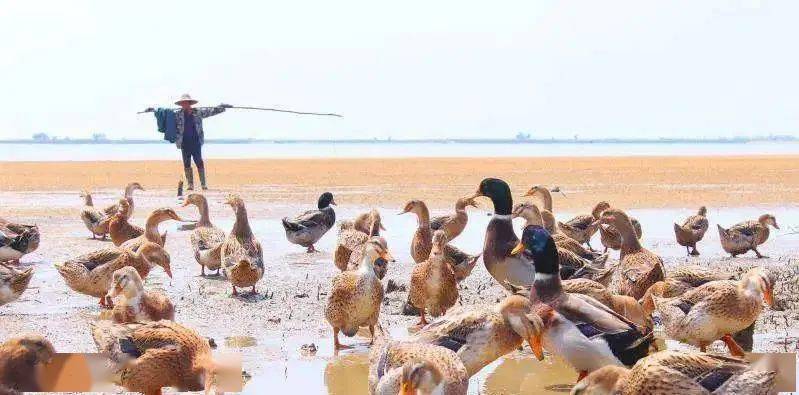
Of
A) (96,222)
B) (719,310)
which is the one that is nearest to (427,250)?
(719,310)

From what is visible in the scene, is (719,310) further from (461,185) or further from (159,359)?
(461,185)

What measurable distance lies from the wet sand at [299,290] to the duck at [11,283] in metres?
0.22

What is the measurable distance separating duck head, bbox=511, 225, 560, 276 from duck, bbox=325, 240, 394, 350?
1374 millimetres

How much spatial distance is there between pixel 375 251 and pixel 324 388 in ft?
6.33

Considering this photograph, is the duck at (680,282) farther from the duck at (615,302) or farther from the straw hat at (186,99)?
the straw hat at (186,99)

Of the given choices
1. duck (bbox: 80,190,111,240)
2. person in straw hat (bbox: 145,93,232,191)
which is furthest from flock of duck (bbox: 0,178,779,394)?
person in straw hat (bbox: 145,93,232,191)

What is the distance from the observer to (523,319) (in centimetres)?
736

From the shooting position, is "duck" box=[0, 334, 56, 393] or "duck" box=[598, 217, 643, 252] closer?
"duck" box=[0, 334, 56, 393]

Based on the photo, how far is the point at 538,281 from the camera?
820 cm

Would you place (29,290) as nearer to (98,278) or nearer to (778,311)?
(98,278)

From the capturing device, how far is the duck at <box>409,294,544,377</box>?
745 centimetres

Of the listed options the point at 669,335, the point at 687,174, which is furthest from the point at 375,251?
the point at 687,174

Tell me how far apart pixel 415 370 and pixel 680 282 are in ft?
15.1

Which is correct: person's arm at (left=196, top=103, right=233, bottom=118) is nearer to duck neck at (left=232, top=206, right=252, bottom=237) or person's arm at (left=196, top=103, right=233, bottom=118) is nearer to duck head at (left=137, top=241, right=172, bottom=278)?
duck neck at (left=232, top=206, right=252, bottom=237)
